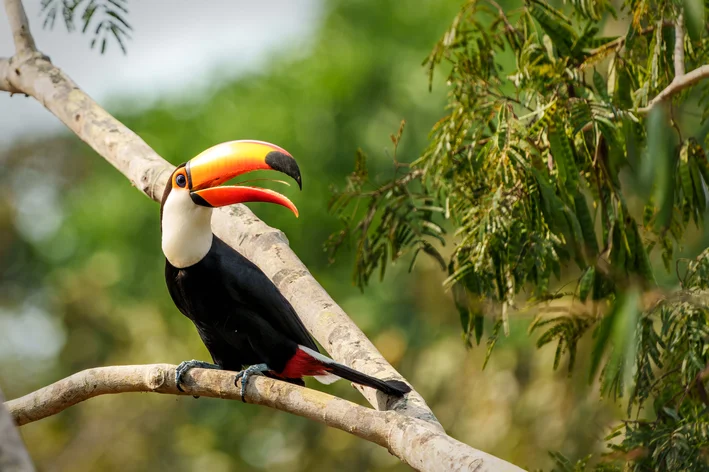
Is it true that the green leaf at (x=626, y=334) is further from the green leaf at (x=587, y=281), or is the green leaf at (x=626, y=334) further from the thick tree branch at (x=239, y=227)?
the thick tree branch at (x=239, y=227)

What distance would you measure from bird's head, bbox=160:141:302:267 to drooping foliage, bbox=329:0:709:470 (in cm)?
52

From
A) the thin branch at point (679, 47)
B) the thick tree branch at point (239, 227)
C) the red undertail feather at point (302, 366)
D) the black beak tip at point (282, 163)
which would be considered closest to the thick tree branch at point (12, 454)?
the thick tree branch at point (239, 227)

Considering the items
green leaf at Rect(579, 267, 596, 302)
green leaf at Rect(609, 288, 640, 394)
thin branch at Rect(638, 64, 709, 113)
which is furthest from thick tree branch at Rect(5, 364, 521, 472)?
thin branch at Rect(638, 64, 709, 113)

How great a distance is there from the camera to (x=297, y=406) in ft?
6.71

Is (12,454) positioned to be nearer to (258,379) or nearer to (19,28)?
(258,379)

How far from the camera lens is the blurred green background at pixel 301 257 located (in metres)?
6.67

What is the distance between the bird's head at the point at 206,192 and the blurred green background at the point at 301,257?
2.40 feet

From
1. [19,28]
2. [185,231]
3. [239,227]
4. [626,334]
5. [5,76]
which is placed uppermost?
[19,28]

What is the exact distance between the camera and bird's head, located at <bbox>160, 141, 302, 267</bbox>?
252cm

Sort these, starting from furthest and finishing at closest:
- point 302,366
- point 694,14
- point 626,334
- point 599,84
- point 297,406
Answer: point 599,84, point 302,366, point 694,14, point 626,334, point 297,406

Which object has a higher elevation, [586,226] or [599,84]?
[599,84]

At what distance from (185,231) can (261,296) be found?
1.02ft

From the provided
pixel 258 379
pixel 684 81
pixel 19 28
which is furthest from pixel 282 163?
pixel 19 28

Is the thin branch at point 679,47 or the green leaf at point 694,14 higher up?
the thin branch at point 679,47
